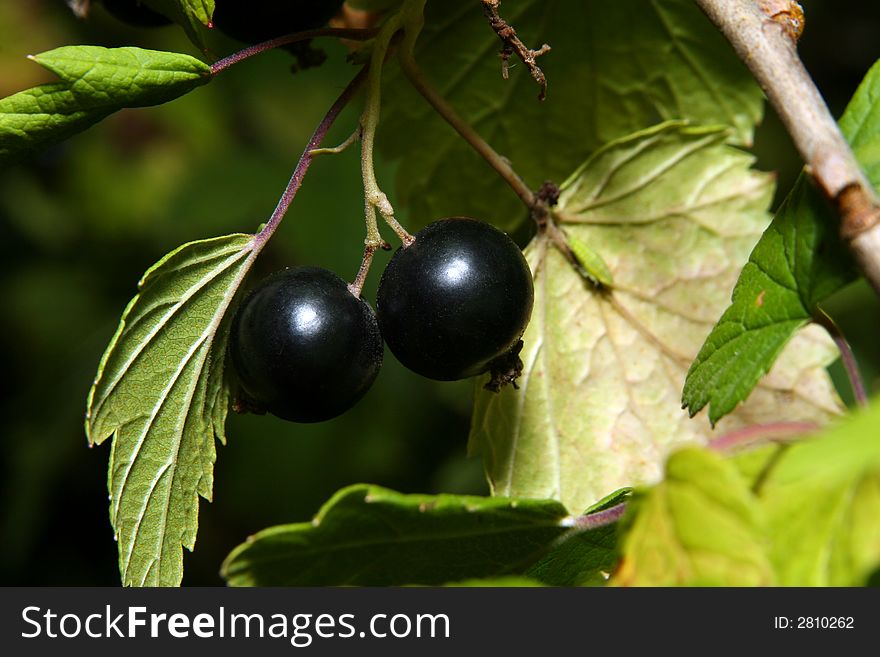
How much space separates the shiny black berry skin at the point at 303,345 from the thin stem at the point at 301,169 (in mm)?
81

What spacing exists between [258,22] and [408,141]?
41 centimetres

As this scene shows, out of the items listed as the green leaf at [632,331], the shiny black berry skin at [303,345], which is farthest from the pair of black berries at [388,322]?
the green leaf at [632,331]

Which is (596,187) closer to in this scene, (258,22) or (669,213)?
(669,213)

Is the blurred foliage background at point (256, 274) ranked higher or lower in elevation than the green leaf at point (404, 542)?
higher

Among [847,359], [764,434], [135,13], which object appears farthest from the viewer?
[135,13]

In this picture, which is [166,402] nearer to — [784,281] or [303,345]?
[303,345]

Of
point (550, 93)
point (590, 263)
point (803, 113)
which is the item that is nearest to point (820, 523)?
point (803, 113)

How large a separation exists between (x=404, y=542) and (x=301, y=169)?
0.47 m

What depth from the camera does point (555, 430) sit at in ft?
4.66

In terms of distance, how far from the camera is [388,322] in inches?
45.7

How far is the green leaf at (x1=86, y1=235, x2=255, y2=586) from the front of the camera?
118cm

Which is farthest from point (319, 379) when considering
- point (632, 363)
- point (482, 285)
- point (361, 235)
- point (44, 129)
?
point (361, 235)

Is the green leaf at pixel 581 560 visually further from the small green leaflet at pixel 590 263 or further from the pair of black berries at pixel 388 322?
the small green leaflet at pixel 590 263

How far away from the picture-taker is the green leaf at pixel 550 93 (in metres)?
1.59
